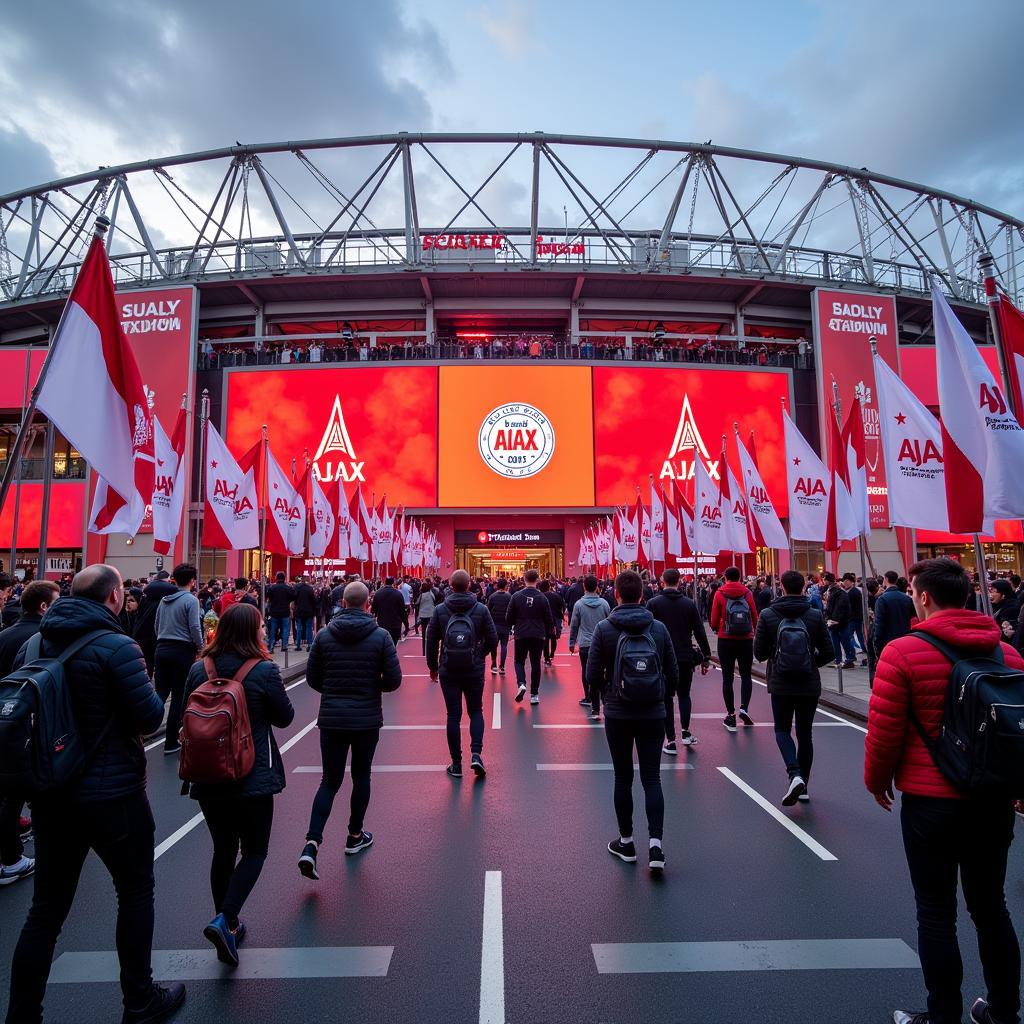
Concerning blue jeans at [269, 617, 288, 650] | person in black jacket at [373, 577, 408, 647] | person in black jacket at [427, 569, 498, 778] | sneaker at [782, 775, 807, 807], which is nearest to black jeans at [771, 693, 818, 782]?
sneaker at [782, 775, 807, 807]

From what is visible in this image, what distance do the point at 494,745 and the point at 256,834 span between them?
4.97m

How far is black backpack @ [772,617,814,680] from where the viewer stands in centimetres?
631

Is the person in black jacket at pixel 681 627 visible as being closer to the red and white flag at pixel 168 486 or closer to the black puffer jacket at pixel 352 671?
→ the black puffer jacket at pixel 352 671

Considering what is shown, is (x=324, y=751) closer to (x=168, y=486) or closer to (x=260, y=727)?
(x=260, y=727)

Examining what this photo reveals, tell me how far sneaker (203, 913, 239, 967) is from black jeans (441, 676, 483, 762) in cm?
355

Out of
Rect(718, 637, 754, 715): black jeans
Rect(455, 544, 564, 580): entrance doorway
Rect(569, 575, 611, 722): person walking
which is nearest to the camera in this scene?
Rect(718, 637, 754, 715): black jeans

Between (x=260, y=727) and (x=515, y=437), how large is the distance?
35.4 metres

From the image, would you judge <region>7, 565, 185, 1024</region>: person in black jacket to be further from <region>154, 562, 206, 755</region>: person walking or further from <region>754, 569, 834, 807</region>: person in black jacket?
<region>154, 562, 206, 755</region>: person walking

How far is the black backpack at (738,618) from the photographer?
29.5 ft

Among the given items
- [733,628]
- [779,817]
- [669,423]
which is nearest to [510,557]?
[669,423]

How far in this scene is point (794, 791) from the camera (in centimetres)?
611

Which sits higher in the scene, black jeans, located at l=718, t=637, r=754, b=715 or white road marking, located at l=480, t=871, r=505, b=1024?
black jeans, located at l=718, t=637, r=754, b=715

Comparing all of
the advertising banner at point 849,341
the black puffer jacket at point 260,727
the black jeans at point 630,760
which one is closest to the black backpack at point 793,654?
the black jeans at point 630,760

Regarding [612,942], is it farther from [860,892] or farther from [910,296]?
[910,296]
